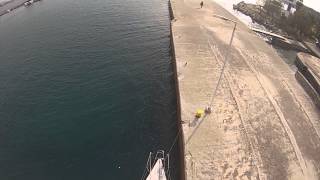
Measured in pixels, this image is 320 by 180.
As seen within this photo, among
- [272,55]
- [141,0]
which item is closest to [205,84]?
[272,55]

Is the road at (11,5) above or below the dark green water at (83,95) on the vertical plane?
above

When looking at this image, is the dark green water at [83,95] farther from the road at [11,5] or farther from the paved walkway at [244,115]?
the paved walkway at [244,115]

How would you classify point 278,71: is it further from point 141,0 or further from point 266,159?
point 141,0

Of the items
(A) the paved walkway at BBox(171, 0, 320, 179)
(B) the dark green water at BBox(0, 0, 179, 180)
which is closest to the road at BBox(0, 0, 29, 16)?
(B) the dark green water at BBox(0, 0, 179, 180)

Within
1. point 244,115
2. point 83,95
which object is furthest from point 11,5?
point 244,115

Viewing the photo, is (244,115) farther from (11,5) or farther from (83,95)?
(11,5)

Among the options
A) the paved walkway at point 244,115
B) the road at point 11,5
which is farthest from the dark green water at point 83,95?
the paved walkway at point 244,115
